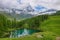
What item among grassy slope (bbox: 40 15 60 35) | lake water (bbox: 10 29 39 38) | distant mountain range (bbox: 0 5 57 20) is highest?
distant mountain range (bbox: 0 5 57 20)

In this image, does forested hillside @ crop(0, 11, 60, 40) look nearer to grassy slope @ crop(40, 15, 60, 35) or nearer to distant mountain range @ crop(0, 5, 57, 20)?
grassy slope @ crop(40, 15, 60, 35)

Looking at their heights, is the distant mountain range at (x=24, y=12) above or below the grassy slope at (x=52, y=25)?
above

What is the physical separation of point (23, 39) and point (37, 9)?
92 centimetres

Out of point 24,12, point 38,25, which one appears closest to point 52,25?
point 38,25

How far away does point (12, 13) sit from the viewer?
559 centimetres

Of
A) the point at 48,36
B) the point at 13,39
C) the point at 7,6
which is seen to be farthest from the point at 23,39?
the point at 7,6

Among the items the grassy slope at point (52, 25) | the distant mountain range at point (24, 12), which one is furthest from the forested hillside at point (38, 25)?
the distant mountain range at point (24, 12)

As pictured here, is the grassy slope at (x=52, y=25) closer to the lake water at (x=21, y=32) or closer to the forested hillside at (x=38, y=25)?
the forested hillside at (x=38, y=25)

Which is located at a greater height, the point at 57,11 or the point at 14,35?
the point at 57,11

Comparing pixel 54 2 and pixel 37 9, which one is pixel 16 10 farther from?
pixel 54 2

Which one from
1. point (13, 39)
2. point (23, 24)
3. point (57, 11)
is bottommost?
point (13, 39)

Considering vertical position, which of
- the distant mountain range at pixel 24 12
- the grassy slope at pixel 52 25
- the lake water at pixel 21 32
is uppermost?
the distant mountain range at pixel 24 12

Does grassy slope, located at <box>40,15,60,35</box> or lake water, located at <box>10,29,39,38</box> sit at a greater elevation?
grassy slope, located at <box>40,15,60,35</box>

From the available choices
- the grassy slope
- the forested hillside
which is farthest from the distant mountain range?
the grassy slope
